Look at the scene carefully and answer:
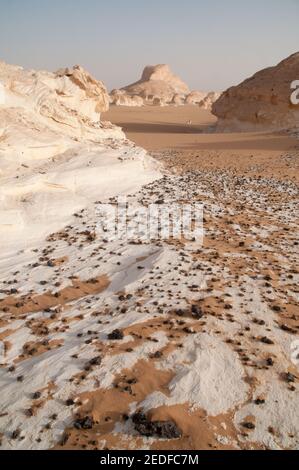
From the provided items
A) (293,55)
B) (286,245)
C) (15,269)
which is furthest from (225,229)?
(293,55)

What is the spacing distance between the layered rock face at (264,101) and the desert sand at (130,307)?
15.4m

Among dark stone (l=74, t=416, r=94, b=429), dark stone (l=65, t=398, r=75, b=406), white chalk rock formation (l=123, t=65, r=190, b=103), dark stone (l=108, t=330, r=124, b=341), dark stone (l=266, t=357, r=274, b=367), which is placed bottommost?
dark stone (l=74, t=416, r=94, b=429)

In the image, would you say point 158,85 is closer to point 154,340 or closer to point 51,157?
point 51,157

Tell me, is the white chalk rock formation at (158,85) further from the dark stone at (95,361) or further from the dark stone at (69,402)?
the dark stone at (69,402)

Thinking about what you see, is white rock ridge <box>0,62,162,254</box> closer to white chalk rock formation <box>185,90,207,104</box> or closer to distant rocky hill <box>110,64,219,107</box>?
distant rocky hill <box>110,64,219,107</box>

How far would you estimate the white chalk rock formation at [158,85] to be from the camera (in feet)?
226

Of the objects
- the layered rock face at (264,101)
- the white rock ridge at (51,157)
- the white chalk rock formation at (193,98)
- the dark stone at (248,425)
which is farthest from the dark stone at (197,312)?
the white chalk rock formation at (193,98)

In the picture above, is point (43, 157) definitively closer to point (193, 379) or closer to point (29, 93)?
point (29, 93)

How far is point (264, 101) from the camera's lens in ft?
83.8

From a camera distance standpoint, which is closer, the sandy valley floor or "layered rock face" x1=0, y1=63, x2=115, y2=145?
the sandy valley floor

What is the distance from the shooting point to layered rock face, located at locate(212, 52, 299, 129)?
24.6m

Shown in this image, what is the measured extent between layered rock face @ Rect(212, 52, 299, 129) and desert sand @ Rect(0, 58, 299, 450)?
1541 centimetres

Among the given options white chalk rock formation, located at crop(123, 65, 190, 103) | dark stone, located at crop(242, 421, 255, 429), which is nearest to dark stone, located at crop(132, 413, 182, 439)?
dark stone, located at crop(242, 421, 255, 429)

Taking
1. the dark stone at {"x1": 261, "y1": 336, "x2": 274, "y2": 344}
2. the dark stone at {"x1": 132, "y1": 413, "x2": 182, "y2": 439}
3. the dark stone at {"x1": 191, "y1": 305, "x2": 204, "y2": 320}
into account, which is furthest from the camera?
the dark stone at {"x1": 191, "y1": 305, "x2": 204, "y2": 320}
